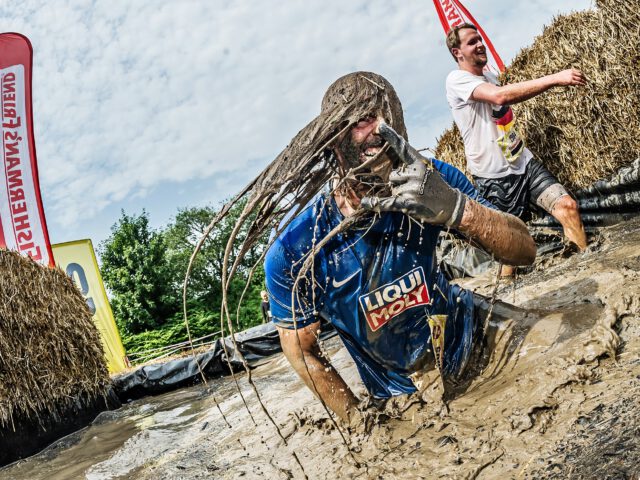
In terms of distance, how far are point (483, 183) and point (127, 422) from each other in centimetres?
497

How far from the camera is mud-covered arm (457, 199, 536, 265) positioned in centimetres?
200

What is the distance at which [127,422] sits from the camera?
20.2 feet

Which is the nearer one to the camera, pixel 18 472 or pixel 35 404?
pixel 18 472

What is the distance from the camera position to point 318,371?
7.72ft

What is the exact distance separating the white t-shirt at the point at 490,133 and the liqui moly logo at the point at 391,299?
2.33m

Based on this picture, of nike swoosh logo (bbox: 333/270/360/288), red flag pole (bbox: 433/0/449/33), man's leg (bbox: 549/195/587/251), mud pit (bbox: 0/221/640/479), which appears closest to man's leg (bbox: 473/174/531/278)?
man's leg (bbox: 549/195/587/251)

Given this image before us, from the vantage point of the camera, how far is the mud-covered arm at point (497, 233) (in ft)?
6.55

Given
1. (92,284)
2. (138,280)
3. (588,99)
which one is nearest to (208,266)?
(138,280)

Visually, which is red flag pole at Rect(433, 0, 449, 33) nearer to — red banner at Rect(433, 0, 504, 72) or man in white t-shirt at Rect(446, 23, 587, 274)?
red banner at Rect(433, 0, 504, 72)

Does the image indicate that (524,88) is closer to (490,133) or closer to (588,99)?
(490,133)

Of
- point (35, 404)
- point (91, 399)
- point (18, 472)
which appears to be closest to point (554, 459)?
point (18, 472)

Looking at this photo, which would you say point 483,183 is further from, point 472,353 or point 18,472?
point 18,472

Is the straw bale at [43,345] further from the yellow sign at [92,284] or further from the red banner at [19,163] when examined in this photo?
the yellow sign at [92,284]

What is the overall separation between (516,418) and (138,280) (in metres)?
29.5
